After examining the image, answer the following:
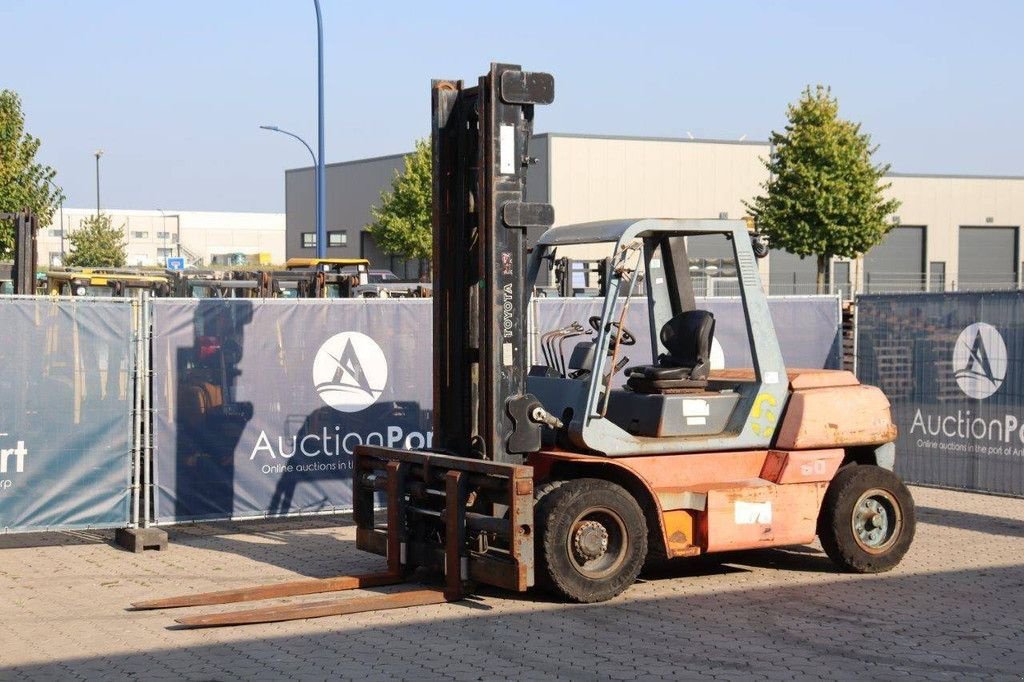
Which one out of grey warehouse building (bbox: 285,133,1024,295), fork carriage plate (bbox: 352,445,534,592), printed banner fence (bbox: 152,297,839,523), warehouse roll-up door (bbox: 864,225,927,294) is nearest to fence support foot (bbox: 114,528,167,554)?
printed banner fence (bbox: 152,297,839,523)

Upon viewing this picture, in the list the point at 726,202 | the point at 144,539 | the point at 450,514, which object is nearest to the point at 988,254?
the point at 726,202

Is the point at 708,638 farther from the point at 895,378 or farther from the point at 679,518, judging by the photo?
the point at 895,378

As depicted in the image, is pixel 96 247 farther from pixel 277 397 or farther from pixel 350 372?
pixel 277 397

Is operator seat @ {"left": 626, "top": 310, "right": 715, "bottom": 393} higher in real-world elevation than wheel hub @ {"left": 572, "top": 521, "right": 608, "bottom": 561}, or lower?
higher

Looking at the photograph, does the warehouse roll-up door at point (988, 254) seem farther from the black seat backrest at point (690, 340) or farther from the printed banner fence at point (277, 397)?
the black seat backrest at point (690, 340)

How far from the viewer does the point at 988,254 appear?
57406mm

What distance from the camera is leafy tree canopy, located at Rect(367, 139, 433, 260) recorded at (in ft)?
174

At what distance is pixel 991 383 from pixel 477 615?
765 cm

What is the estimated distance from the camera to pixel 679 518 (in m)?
10.4

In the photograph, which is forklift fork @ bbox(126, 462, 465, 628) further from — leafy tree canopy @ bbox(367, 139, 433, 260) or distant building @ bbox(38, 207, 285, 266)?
distant building @ bbox(38, 207, 285, 266)

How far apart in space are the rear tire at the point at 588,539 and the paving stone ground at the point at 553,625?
0.17 metres

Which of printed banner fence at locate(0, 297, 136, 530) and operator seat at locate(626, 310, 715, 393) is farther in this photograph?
printed banner fence at locate(0, 297, 136, 530)

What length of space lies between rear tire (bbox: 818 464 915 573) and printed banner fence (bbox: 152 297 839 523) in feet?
15.2

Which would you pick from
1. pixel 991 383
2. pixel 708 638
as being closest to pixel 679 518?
pixel 708 638
